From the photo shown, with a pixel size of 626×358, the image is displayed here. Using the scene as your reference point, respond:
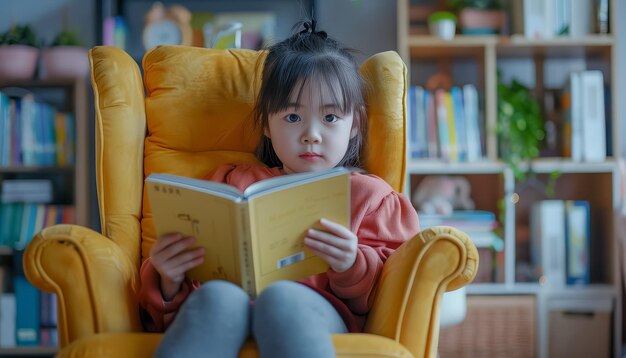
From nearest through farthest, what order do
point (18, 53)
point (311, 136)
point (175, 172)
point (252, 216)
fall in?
point (252, 216) < point (311, 136) < point (175, 172) < point (18, 53)

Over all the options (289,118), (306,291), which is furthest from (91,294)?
(289,118)

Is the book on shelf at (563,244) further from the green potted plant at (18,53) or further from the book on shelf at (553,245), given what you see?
the green potted plant at (18,53)

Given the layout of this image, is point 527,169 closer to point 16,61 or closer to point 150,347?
point 150,347

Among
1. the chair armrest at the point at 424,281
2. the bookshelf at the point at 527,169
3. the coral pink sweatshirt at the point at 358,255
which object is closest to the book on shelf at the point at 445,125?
the bookshelf at the point at 527,169

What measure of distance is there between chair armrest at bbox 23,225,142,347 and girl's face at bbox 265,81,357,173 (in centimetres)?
40

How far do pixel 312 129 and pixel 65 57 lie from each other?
169cm

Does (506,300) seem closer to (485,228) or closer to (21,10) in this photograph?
(485,228)

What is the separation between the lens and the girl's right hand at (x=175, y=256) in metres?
1.18

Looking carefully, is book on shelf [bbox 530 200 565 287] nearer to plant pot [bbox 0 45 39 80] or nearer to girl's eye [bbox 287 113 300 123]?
girl's eye [bbox 287 113 300 123]

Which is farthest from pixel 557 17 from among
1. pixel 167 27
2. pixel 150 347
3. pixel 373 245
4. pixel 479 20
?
pixel 150 347

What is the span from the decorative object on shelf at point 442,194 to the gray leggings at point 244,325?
145 centimetres

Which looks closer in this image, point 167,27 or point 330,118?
point 330,118

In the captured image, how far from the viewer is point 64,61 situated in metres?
2.75

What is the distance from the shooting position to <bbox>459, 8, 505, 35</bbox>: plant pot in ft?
8.33
